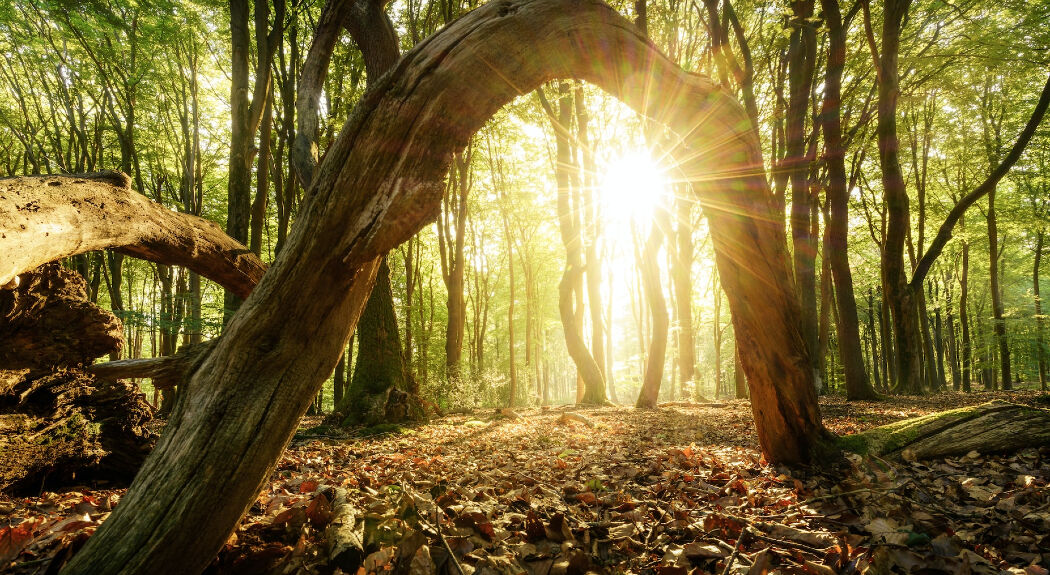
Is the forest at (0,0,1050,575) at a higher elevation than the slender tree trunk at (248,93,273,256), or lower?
lower

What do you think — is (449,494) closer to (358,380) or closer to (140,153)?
(358,380)

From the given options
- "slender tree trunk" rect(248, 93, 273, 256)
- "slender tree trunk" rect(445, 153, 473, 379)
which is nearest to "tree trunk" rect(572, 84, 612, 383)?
"slender tree trunk" rect(445, 153, 473, 379)

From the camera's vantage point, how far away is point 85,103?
507 inches

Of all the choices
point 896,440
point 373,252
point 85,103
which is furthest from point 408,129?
point 85,103

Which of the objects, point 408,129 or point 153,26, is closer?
point 408,129

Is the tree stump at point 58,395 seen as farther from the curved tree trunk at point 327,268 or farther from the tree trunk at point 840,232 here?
the tree trunk at point 840,232

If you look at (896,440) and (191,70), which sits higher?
(191,70)

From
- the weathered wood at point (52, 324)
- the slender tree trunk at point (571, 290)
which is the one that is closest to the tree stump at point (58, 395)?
the weathered wood at point (52, 324)

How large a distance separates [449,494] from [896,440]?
3.51 m

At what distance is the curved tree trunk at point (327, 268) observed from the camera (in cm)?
137

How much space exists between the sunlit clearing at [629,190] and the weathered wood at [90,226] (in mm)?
10828

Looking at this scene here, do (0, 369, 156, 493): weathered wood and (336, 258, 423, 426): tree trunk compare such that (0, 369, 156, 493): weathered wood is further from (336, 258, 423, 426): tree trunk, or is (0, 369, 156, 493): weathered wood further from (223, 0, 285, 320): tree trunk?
(223, 0, 285, 320): tree trunk

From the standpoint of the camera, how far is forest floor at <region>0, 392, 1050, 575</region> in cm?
164

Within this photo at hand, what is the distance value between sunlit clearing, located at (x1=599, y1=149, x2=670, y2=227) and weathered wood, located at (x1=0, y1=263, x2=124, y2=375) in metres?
11.2
